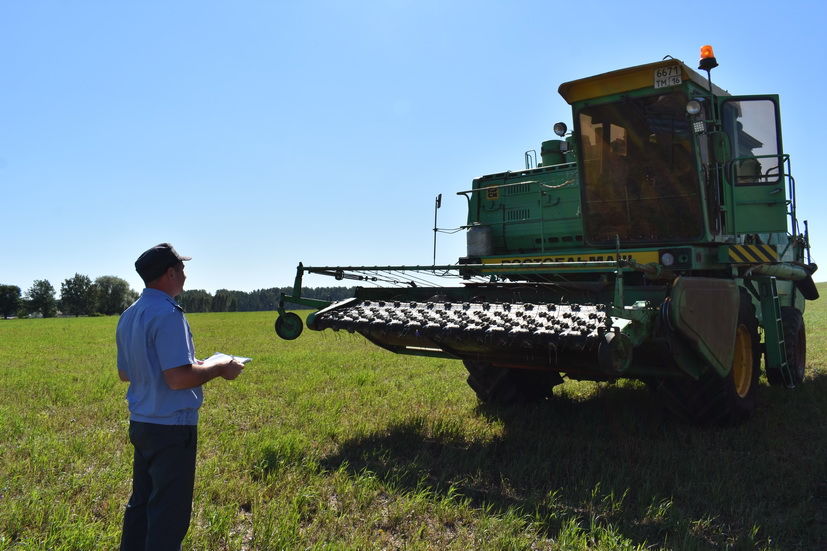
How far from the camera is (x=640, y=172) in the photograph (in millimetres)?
6012

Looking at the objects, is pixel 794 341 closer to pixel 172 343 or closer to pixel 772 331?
pixel 772 331

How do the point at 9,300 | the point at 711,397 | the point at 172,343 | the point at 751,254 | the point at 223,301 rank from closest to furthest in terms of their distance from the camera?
the point at 172,343
the point at 711,397
the point at 751,254
the point at 9,300
the point at 223,301

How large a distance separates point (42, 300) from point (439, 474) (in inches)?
3862

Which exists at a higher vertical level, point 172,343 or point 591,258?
point 591,258

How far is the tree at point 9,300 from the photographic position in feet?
278

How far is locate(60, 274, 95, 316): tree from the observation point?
88500 millimetres

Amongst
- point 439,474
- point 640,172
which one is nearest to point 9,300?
point 640,172

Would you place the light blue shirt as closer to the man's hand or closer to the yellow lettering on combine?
the man's hand

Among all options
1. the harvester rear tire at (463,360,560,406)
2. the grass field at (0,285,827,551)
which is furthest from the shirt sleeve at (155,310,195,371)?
the harvester rear tire at (463,360,560,406)

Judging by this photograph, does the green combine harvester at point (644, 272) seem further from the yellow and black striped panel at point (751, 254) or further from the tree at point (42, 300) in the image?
the tree at point (42, 300)

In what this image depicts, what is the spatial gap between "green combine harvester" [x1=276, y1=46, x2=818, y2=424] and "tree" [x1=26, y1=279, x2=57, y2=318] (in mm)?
95477

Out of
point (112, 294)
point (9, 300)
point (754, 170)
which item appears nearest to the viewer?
point (754, 170)

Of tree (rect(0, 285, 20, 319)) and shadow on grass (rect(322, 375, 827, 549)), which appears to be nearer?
shadow on grass (rect(322, 375, 827, 549))

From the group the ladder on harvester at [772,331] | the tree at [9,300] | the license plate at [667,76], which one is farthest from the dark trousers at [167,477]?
the tree at [9,300]
